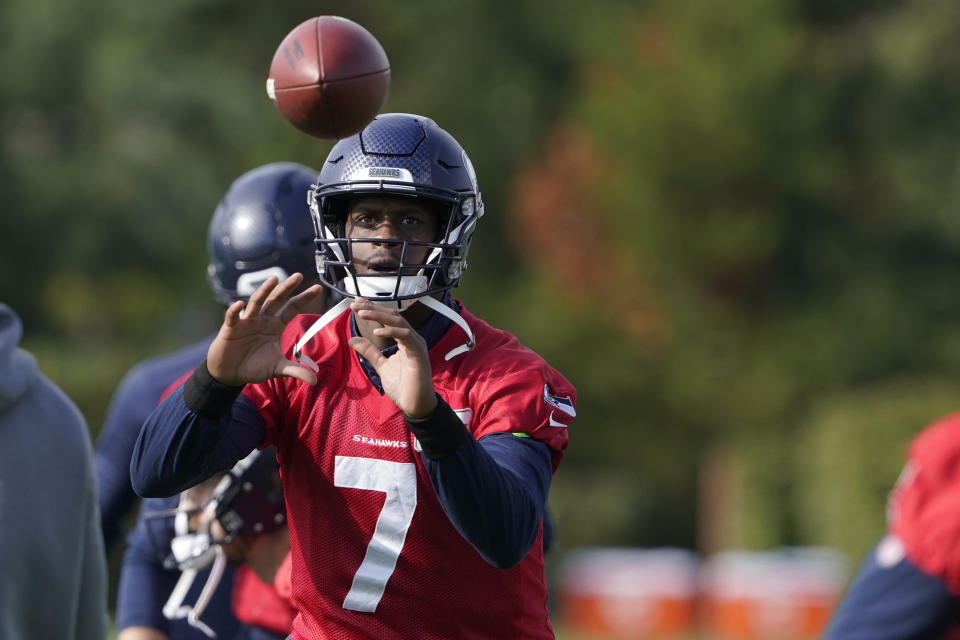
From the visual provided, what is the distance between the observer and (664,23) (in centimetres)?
2497

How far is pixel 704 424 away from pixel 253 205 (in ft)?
64.2

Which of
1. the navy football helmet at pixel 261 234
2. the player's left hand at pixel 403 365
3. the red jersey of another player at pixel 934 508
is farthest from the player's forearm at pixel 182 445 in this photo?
the red jersey of another player at pixel 934 508

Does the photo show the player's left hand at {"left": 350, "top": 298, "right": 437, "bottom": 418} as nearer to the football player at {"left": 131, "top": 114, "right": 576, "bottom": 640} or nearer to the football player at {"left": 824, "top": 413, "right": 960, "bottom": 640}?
the football player at {"left": 131, "top": 114, "right": 576, "bottom": 640}

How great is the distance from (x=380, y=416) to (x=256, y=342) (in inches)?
14.2

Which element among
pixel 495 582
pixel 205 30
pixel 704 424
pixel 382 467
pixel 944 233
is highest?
pixel 382 467

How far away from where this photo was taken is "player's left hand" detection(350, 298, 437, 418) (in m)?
3.30

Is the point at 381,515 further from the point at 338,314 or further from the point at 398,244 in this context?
the point at 398,244

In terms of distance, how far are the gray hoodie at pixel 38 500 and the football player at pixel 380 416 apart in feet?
1.03

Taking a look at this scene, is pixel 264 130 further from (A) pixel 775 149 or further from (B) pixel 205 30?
(A) pixel 775 149

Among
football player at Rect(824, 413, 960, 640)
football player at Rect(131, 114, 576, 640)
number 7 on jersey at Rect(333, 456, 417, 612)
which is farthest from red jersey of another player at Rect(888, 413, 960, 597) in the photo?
number 7 on jersey at Rect(333, 456, 417, 612)

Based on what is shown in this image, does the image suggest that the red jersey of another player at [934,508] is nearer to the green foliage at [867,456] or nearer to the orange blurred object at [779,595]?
the green foliage at [867,456]

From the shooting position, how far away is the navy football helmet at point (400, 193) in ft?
12.2

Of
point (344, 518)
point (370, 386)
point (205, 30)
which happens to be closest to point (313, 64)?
point (370, 386)

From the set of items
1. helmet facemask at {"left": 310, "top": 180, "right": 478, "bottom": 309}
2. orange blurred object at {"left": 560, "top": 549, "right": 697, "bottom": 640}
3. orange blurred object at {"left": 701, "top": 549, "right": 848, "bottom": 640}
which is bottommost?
orange blurred object at {"left": 560, "top": 549, "right": 697, "bottom": 640}
